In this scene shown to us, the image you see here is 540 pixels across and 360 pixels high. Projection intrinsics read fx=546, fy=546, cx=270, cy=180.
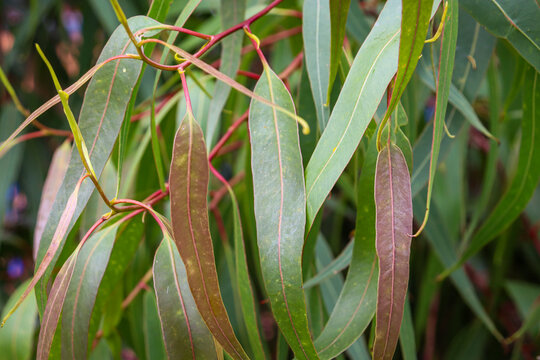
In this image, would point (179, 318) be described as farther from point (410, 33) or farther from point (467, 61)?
point (467, 61)

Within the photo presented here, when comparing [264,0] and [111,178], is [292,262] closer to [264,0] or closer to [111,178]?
[111,178]

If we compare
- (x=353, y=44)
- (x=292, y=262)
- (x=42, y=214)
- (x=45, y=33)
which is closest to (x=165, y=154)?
(x=42, y=214)

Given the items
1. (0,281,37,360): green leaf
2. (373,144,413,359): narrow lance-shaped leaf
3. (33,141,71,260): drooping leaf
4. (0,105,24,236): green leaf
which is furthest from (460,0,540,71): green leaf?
(0,105,24,236): green leaf

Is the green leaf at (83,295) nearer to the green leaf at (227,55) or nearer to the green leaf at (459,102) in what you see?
the green leaf at (227,55)

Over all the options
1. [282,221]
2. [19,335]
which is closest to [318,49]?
[282,221]

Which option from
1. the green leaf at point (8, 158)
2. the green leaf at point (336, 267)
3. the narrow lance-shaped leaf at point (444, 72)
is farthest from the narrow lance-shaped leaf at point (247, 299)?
the green leaf at point (8, 158)

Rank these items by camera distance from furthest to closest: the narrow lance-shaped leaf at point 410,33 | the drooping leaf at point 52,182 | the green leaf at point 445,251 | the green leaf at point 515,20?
the green leaf at point 445,251 → the drooping leaf at point 52,182 → the green leaf at point 515,20 → the narrow lance-shaped leaf at point 410,33
